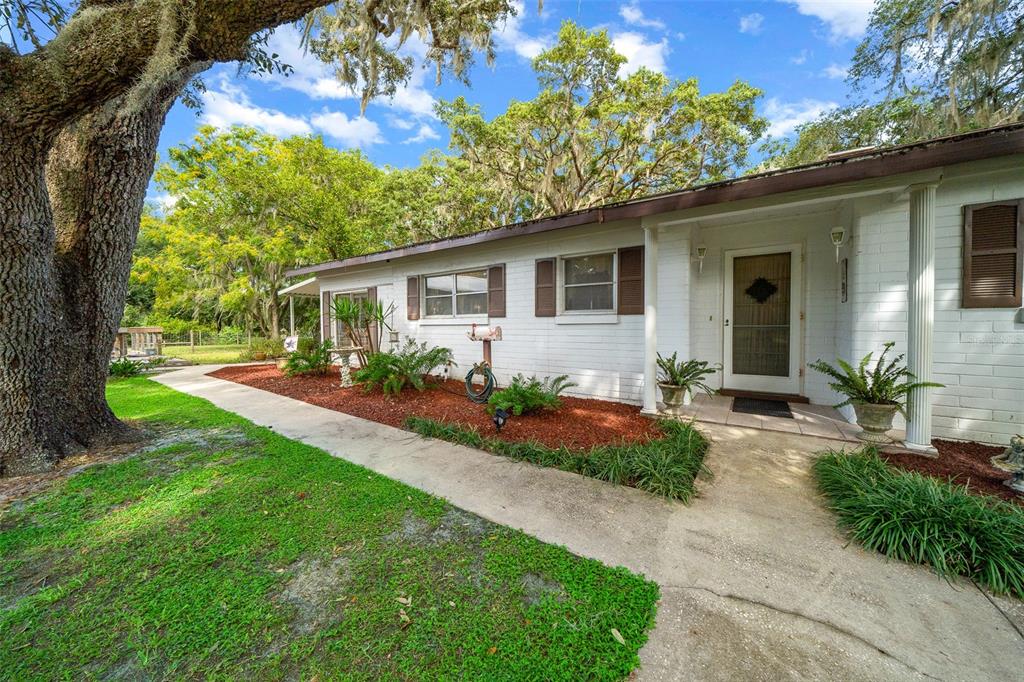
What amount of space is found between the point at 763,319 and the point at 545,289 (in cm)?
327


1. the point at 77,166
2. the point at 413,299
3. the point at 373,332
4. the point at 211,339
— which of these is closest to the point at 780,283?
the point at 413,299

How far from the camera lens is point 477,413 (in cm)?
516

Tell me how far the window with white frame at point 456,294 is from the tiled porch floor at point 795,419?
13.7 feet

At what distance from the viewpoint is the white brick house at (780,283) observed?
11.3 ft

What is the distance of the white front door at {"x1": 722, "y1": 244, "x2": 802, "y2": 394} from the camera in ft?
17.3

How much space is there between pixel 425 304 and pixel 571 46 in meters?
9.42

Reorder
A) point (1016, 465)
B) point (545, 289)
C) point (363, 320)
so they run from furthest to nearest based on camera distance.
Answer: point (363, 320) < point (545, 289) < point (1016, 465)

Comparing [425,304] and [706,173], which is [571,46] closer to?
[706,173]

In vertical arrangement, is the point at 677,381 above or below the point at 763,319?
below

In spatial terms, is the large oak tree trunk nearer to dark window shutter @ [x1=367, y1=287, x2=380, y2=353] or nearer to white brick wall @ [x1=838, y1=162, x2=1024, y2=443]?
dark window shutter @ [x1=367, y1=287, x2=380, y2=353]

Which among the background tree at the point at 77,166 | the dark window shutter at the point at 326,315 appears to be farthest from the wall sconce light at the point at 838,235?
the dark window shutter at the point at 326,315

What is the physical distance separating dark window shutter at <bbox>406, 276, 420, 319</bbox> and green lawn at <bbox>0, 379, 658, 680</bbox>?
5641 millimetres

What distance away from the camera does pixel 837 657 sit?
1.53 metres

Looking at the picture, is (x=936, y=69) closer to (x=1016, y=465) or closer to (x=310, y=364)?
(x=1016, y=465)
